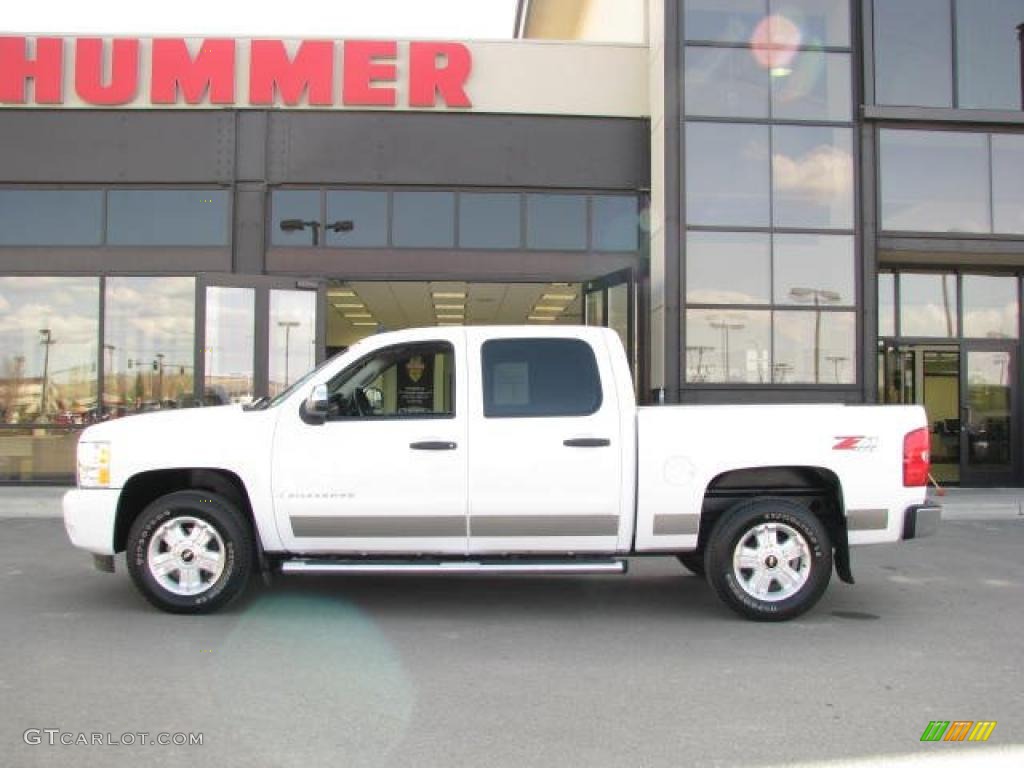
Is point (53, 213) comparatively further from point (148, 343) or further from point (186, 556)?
point (186, 556)

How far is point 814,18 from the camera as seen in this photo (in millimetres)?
13266

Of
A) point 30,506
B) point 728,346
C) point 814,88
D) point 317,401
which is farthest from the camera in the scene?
point 814,88

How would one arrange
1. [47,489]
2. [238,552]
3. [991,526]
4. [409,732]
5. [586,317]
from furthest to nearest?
[586,317], [47,489], [991,526], [238,552], [409,732]

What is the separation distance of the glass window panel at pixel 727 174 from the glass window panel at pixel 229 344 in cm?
638

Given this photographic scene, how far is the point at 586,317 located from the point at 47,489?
26.6 feet

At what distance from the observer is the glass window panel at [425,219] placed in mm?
13734

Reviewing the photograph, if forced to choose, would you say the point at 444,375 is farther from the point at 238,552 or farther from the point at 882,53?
the point at 882,53

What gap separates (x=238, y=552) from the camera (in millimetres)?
6004

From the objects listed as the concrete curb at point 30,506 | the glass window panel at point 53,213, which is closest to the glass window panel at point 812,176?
the glass window panel at point 53,213

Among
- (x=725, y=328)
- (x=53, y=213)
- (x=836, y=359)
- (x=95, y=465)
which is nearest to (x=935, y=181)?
(x=836, y=359)

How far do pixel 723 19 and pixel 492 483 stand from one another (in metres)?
9.72

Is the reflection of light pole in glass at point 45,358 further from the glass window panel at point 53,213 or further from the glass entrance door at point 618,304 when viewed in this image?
the glass entrance door at point 618,304

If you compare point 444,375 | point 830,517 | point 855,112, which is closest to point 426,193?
point 855,112

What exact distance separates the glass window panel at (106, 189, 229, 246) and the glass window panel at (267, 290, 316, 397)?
51.8 inches
